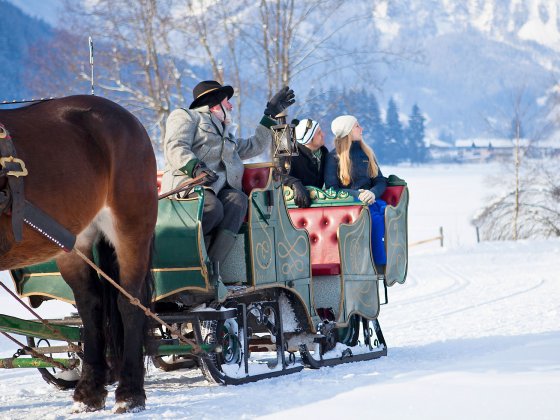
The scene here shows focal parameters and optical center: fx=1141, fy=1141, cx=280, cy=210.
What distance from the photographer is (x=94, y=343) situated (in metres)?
6.67

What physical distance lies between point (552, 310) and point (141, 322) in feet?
22.1

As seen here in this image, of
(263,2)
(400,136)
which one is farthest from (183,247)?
(400,136)

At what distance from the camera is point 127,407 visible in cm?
624

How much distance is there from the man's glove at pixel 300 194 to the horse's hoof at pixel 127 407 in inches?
120

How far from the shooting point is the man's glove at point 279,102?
791 centimetres

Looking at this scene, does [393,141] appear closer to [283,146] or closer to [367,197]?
[367,197]

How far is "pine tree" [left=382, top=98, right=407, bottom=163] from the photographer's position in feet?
373

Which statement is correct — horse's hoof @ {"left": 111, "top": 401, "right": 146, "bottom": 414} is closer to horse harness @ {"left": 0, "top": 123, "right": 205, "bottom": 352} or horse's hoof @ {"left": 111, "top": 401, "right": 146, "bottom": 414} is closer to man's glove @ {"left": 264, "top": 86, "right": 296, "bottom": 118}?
horse harness @ {"left": 0, "top": 123, "right": 205, "bottom": 352}

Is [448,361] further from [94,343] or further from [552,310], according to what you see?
[552,310]

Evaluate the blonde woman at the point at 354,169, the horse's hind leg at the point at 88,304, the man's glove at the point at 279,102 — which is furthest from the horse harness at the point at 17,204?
the blonde woman at the point at 354,169

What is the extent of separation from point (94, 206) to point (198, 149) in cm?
153

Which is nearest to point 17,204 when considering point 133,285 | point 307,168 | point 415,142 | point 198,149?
point 133,285

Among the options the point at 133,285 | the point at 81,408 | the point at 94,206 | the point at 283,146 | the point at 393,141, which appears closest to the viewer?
the point at 94,206

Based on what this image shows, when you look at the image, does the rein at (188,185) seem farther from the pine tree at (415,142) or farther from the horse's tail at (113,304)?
the pine tree at (415,142)
